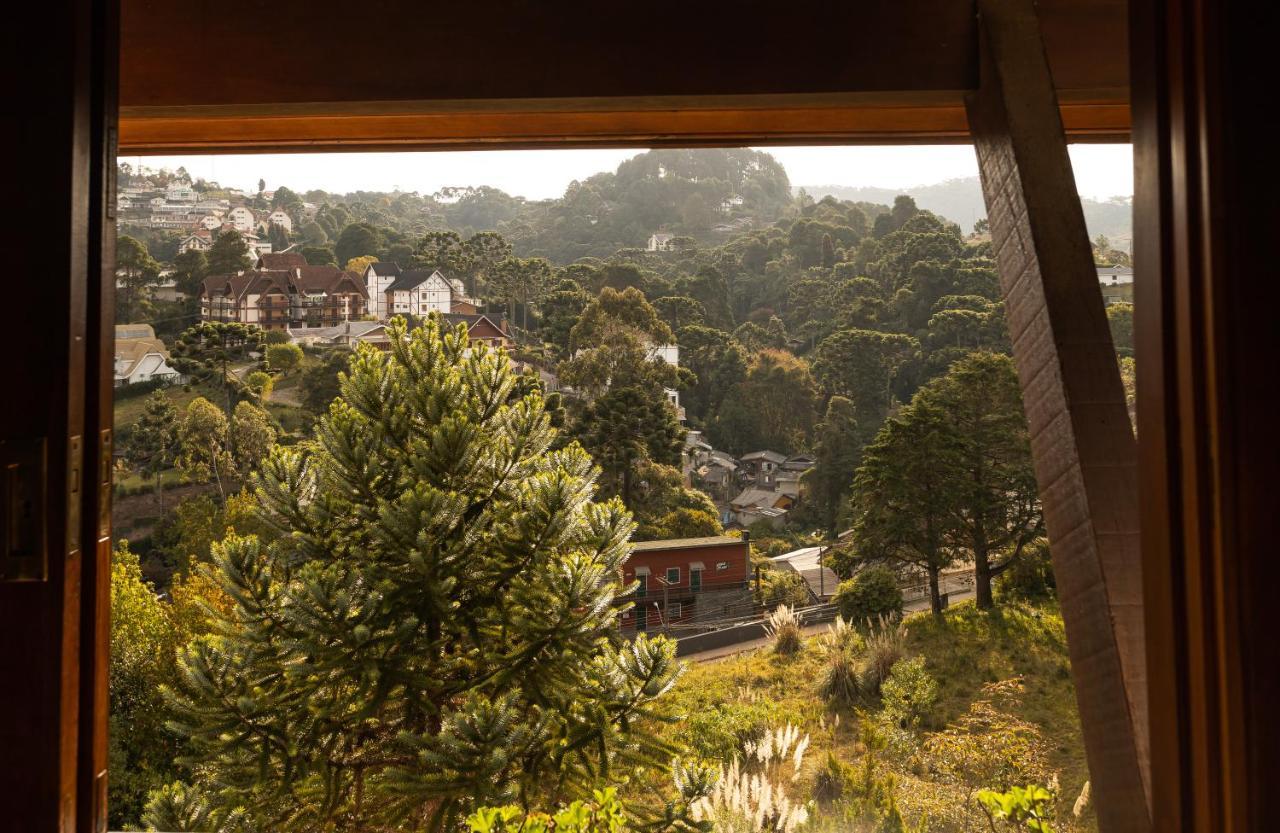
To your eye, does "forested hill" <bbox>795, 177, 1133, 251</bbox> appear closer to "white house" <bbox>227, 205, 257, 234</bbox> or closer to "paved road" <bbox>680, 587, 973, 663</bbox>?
"paved road" <bbox>680, 587, 973, 663</bbox>

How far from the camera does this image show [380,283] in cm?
223

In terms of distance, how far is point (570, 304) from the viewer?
7.12ft

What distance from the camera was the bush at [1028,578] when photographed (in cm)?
204

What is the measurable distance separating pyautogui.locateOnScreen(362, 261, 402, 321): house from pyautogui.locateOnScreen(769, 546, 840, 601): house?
4.28 ft

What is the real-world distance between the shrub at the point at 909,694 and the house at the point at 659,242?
4.16ft

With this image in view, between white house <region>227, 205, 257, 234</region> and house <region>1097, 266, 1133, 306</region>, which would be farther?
white house <region>227, 205, 257, 234</region>

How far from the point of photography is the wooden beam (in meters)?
0.85

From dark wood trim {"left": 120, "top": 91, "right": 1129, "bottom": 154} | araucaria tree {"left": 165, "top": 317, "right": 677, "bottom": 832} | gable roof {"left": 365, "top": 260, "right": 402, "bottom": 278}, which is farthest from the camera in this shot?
gable roof {"left": 365, "top": 260, "right": 402, "bottom": 278}

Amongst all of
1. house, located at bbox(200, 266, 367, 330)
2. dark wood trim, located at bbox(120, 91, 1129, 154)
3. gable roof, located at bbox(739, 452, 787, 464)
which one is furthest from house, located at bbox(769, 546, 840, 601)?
house, located at bbox(200, 266, 367, 330)

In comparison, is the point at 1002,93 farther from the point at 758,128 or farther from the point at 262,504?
the point at 262,504

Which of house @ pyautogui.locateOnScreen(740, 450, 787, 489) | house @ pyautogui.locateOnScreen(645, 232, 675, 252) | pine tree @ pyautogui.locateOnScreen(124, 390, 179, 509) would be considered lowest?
house @ pyautogui.locateOnScreen(740, 450, 787, 489)

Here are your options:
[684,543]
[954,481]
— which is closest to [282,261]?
[684,543]

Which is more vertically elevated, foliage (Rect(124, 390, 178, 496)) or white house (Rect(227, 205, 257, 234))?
white house (Rect(227, 205, 257, 234))

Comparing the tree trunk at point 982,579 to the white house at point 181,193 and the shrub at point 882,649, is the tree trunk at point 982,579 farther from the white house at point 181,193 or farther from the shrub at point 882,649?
the white house at point 181,193
